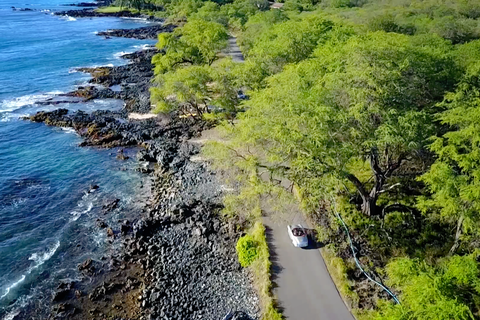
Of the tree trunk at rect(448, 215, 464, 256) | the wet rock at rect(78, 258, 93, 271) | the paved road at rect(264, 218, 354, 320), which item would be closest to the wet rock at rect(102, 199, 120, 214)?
the wet rock at rect(78, 258, 93, 271)

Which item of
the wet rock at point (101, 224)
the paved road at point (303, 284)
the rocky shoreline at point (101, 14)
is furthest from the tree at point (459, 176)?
the rocky shoreline at point (101, 14)

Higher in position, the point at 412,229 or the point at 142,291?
A: the point at 412,229

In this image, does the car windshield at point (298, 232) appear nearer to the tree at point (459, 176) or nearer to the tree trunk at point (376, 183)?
the tree trunk at point (376, 183)

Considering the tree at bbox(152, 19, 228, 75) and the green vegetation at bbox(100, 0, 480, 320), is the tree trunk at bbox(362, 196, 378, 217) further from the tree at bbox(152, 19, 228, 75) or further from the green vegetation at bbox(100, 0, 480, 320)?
the tree at bbox(152, 19, 228, 75)

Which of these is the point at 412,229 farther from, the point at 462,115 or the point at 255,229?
the point at 255,229

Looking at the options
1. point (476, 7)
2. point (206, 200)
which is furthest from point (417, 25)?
point (206, 200)

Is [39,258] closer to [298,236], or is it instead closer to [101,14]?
[298,236]

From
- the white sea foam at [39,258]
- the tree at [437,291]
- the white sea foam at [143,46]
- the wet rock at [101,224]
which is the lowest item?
the white sea foam at [39,258]
